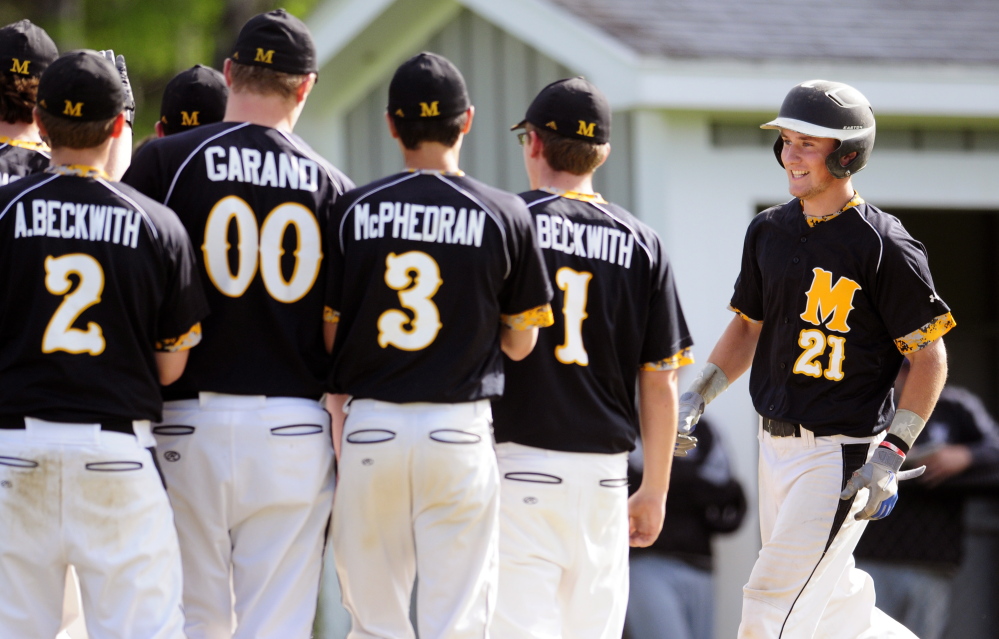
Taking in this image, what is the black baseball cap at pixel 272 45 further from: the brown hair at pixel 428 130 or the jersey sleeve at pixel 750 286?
the jersey sleeve at pixel 750 286

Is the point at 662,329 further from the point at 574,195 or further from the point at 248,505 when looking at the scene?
the point at 248,505

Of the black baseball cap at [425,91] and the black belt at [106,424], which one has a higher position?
the black baseball cap at [425,91]

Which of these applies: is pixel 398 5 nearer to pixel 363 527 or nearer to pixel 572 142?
A: pixel 572 142

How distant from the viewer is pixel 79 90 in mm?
3727

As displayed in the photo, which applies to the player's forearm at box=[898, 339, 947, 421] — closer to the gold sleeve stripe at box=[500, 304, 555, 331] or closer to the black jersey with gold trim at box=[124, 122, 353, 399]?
the gold sleeve stripe at box=[500, 304, 555, 331]

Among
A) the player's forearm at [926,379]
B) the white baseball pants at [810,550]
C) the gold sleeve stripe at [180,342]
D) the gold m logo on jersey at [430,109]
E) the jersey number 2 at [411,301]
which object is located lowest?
the white baseball pants at [810,550]

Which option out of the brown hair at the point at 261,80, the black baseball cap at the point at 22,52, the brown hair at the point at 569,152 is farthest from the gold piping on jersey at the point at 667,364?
the black baseball cap at the point at 22,52

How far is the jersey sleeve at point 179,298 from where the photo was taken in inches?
148

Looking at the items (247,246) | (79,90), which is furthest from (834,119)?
(79,90)

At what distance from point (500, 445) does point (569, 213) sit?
81 centimetres

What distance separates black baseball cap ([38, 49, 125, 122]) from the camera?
3723 millimetres

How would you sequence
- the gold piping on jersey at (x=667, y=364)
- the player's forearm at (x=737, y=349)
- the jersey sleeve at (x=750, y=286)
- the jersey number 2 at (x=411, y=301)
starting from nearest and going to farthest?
the jersey number 2 at (x=411, y=301)
the gold piping on jersey at (x=667, y=364)
the jersey sleeve at (x=750, y=286)
the player's forearm at (x=737, y=349)

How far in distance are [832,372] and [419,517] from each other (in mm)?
1535


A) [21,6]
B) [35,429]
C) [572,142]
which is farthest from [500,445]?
[21,6]
